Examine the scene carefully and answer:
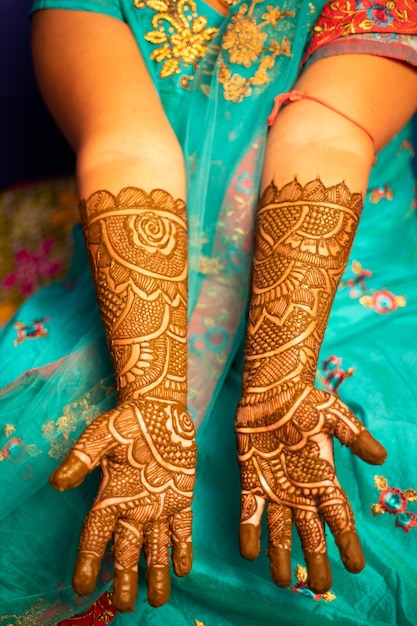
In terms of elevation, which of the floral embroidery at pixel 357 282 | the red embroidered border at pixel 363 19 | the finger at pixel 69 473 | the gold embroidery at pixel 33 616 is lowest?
the gold embroidery at pixel 33 616

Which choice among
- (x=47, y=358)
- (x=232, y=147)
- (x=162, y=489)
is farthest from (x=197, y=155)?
(x=162, y=489)

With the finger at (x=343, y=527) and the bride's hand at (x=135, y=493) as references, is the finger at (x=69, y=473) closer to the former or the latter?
the bride's hand at (x=135, y=493)

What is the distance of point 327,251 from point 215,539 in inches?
14.6

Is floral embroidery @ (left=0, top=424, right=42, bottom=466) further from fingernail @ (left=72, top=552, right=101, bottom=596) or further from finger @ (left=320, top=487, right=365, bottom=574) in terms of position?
finger @ (left=320, top=487, right=365, bottom=574)

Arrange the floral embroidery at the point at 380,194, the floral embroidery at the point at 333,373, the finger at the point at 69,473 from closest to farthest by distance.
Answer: the finger at the point at 69,473 < the floral embroidery at the point at 333,373 < the floral embroidery at the point at 380,194

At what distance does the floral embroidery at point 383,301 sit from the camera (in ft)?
3.37

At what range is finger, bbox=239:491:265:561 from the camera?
2.46 feet

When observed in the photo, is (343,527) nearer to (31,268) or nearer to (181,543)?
(181,543)

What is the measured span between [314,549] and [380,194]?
0.66 meters

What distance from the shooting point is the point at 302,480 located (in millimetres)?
767

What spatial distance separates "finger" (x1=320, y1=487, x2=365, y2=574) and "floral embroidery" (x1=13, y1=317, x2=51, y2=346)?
1.61 ft

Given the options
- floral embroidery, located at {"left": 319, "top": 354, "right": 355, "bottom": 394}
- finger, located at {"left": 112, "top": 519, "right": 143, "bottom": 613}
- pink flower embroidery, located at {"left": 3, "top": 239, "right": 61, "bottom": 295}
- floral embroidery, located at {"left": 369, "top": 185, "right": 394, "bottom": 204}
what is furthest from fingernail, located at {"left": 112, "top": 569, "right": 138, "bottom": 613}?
floral embroidery, located at {"left": 369, "top": 185, "right": 394, "bottom": 204}

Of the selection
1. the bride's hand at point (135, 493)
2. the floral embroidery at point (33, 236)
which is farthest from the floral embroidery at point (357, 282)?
the floral embroidery at point (33, 236)

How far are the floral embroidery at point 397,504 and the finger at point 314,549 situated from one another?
129mm
